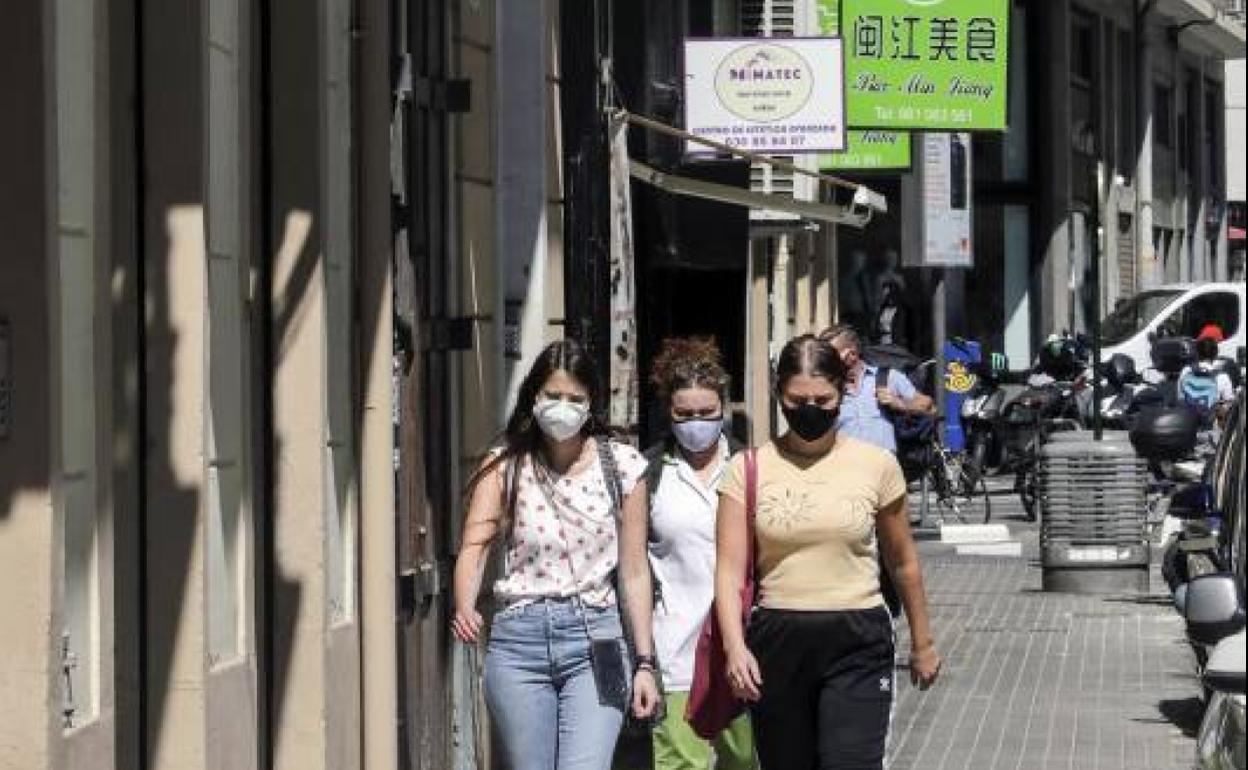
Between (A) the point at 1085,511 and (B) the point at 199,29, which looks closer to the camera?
(B) the point at 199,29

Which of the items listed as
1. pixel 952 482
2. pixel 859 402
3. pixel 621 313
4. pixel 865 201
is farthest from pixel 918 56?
pixel 621 313

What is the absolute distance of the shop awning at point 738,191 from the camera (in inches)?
635

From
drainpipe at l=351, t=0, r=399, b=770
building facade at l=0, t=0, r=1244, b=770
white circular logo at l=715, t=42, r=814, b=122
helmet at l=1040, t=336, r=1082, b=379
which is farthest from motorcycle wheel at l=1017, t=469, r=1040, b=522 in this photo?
drainpipe at l=351, t=0, r=399, b=770

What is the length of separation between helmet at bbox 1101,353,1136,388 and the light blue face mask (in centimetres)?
2518

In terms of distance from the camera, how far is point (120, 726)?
833 cm

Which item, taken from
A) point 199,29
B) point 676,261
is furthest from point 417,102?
point 676,261

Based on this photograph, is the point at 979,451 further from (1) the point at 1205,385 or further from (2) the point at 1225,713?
(2) the point at 1225,713

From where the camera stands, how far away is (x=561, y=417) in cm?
955

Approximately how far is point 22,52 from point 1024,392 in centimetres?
2895

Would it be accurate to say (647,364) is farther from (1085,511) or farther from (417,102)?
(417,102)

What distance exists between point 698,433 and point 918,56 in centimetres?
1577

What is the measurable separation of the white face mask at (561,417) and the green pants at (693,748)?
1274mm

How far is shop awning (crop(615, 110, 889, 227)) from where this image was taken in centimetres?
1614

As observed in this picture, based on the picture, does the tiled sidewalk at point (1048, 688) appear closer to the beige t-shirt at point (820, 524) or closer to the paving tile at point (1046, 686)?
the paving tile at point (1046, 686)
